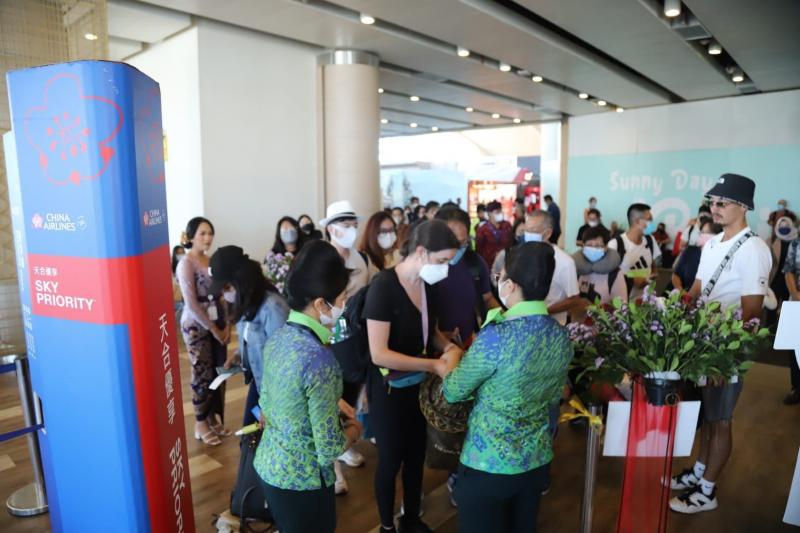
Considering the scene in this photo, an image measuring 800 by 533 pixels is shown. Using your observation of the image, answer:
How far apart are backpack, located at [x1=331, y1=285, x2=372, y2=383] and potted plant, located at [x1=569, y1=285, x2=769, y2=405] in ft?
3.03

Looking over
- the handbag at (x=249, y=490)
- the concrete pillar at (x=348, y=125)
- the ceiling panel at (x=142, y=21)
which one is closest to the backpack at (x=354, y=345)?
the handbag at (x=249, y=490)

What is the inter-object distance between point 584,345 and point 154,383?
1.70 m

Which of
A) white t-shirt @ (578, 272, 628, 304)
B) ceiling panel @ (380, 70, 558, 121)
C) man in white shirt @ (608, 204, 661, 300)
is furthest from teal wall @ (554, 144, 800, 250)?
white t-shirt @ (578, 272, 628, 304)

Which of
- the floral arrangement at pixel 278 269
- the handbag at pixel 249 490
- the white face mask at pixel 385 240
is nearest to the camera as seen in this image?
the handbag at pixel 249 490

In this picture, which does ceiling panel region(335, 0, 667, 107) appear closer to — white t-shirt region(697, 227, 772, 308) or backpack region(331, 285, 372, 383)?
white t-shirt region(697, 227, 772, 308)

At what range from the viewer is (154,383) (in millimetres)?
1846

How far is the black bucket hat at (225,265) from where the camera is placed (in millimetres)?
2537

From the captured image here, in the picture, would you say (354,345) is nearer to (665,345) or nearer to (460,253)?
(460,253)

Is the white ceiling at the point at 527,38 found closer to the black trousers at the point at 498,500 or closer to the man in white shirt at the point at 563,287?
the man in white shirt at the point at 563,287

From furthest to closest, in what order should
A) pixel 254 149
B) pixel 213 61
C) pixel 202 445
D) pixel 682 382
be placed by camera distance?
pixel 254 149 → pixel 213 61 → pixel 202 445 → pixel 682 382

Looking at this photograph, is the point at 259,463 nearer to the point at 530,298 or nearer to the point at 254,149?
the point at 530,298

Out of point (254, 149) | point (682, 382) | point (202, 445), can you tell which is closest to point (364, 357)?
point (682, 382)

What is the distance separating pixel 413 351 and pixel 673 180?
37.3ft

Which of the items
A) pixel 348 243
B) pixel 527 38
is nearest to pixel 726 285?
pixel 348 243
